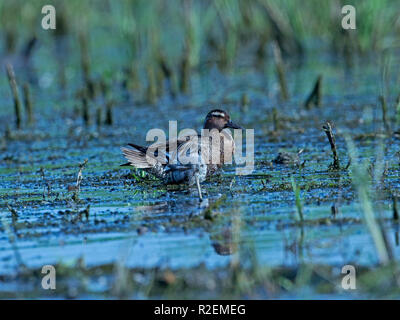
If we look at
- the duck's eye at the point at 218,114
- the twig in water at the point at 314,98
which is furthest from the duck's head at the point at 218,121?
the twig in water at the point at 314,98

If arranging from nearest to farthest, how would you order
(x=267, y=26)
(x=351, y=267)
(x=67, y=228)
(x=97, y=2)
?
(x=351, y=267), (x=67, y=228), (x=267, y=26), (x=97, y=2)

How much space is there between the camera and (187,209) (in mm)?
7227

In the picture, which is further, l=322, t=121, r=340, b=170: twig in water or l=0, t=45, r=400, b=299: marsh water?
l=322, t=121, r=340, b=170: twig in water

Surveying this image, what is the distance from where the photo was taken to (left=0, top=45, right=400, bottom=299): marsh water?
546cm

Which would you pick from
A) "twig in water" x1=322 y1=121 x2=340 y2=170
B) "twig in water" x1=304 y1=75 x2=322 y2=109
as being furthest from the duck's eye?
"twig in water" x1=304 y1=75 x2=322 y2=109

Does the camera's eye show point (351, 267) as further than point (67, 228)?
No

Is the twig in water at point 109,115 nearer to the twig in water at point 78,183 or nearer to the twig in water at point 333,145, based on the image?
the twig in water at point 78,183

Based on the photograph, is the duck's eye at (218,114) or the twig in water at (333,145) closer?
the twig in water at (333,145)

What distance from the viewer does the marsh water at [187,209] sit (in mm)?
5457

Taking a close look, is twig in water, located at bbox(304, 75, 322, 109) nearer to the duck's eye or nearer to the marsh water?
the marsh water

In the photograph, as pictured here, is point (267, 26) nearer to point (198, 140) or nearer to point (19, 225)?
point (198, 140)

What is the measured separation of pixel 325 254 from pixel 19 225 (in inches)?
104
